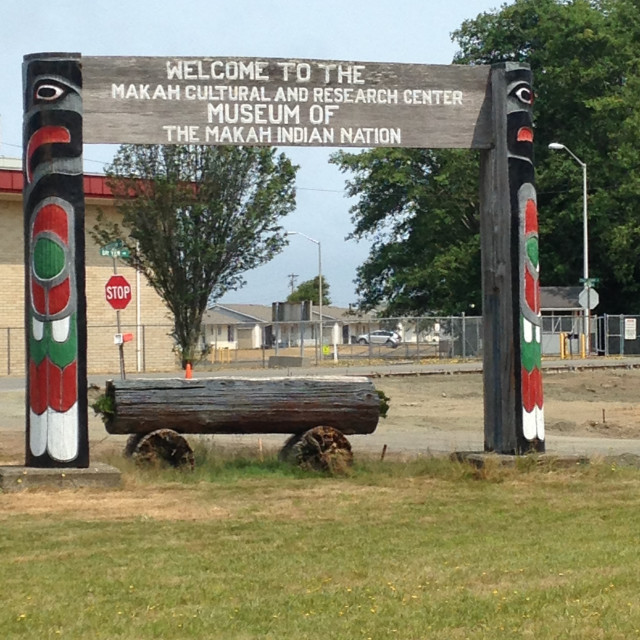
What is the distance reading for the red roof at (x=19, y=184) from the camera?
40.0 meters

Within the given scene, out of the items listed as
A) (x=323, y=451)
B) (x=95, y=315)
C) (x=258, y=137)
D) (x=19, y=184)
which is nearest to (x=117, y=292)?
(x=323, y=451)

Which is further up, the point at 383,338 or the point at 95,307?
the point at 95,307

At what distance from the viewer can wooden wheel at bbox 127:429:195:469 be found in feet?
42.8

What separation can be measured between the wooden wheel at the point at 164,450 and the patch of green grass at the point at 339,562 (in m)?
0.59

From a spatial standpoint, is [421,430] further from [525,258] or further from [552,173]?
[552,173]

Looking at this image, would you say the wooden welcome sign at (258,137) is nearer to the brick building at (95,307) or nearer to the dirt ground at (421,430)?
the dirt ground at (421,430)

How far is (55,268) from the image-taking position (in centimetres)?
1202

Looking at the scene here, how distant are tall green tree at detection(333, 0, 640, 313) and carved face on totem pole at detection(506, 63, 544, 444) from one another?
44.5 m

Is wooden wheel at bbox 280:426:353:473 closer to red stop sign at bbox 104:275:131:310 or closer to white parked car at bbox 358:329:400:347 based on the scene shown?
red stop sign at bbox 104:275:131:310

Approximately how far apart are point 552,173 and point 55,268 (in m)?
49.2

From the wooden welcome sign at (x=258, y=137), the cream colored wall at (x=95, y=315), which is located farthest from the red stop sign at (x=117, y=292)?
the cream colored wall at (x=95, y=315)

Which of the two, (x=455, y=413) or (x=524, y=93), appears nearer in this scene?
(x=524, y=93)

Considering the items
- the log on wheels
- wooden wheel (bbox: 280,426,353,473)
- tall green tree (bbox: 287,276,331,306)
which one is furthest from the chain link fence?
tall green tree (bbox: 287,276,331,306)

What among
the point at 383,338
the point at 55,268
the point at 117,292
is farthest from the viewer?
the point at 383,338
